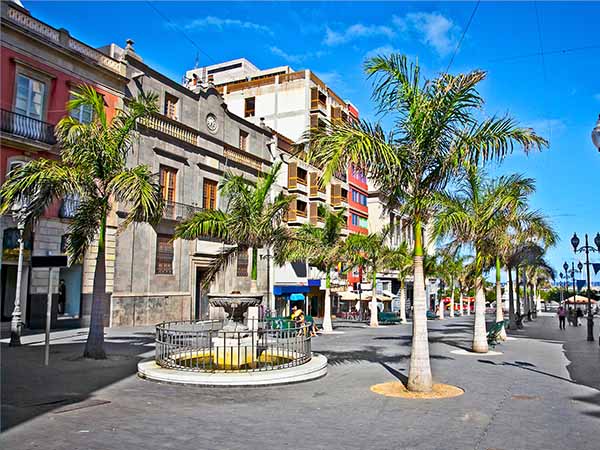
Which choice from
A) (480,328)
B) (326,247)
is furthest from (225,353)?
(326,247)

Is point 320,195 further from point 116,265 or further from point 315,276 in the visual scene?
point 116,265

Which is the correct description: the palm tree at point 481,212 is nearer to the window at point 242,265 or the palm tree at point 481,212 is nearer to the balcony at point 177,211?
the balcony at point 177,211

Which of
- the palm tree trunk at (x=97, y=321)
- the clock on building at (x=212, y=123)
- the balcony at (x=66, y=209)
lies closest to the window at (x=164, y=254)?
the balcony at (x=66, y=209)

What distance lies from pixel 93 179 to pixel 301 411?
9721 millimetres

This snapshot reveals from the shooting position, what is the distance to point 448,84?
11.5 meters

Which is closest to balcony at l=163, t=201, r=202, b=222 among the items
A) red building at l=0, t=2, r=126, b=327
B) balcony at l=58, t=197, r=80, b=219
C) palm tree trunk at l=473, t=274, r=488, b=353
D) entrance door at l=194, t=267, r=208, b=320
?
entrance door at l=194, t=267, r=208, b=320

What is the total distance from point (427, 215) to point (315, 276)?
3423 centimetres

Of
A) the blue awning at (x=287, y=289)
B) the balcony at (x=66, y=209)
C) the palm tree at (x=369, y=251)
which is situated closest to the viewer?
the balcony at (x=66, y=209)

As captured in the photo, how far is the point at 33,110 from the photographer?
79.3ft

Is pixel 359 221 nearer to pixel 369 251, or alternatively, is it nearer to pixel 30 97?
pixel 369 251

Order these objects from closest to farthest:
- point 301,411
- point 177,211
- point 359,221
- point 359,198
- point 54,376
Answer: point 301,411 < point 54,376 < point 177,211 < point 359,221 < point 359,198

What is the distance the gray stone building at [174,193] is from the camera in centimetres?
2962

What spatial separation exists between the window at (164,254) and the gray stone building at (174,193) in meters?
0.06

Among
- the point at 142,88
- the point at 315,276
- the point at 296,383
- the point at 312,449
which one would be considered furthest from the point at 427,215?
the point at 315,276
